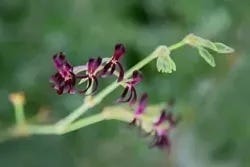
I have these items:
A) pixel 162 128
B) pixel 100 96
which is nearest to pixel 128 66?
pixel 162 128

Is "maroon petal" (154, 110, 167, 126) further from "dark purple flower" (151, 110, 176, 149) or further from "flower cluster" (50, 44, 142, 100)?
"flower cluster" (50, 44, 142, 100)

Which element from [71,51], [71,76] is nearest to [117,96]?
[71,51]

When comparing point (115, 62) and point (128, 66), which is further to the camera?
point (128, 66)

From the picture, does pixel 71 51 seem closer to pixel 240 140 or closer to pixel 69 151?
pixel 69 151

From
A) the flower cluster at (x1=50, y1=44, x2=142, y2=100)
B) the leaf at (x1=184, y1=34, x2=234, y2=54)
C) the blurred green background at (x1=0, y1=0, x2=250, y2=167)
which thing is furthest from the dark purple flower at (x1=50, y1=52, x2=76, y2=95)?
the blurred green background at (x1=0, y1=0, x2=250, y2=167)

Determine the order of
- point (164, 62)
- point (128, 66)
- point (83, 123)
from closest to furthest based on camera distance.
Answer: point (164, 62) < point (83, 123) < point (128, 66)

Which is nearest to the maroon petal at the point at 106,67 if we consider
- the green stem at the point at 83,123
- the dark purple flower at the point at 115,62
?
the dark purple flower at the point at 115,62

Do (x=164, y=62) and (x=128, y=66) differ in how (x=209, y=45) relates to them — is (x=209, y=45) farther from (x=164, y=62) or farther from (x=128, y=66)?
(x=128, y=66)
